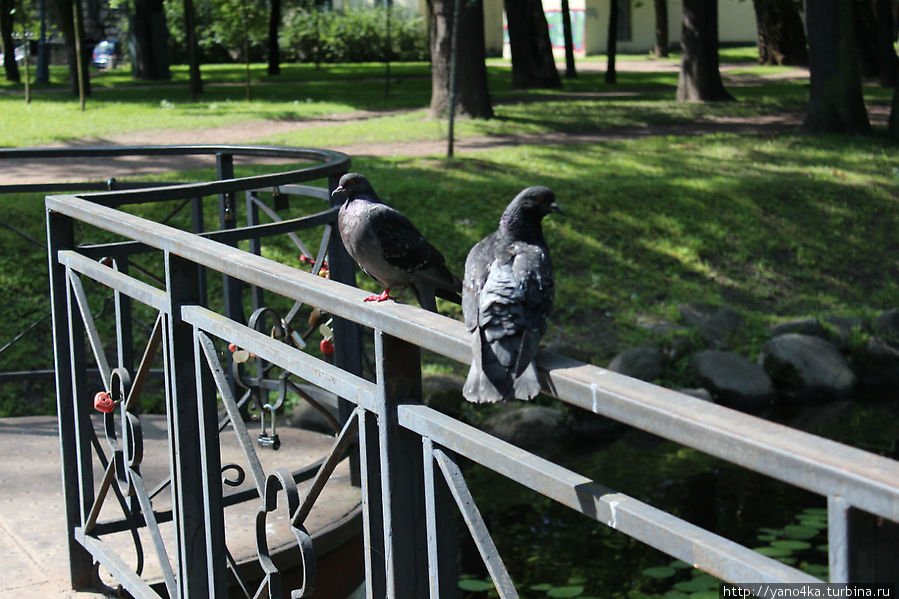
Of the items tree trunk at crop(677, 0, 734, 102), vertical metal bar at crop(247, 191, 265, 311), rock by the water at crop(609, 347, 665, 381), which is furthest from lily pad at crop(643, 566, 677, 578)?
tree trunk at crop(677, 0, 734, 102)

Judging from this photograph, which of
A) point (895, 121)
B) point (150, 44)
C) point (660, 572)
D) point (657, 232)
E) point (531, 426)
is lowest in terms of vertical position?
point (660, 572)

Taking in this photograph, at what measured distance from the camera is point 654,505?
871cm

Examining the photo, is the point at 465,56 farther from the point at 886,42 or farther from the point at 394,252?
the point at 394,252

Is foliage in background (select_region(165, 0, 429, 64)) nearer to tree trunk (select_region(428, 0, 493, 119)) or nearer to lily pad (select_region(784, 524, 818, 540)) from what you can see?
tree trunk (select_region(428, 0, 493, 119))

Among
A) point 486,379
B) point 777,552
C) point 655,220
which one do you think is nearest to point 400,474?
point 486,379

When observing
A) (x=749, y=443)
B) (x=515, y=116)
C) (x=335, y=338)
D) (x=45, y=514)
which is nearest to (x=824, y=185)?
(x=515, y=116)

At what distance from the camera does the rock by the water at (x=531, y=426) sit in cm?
968

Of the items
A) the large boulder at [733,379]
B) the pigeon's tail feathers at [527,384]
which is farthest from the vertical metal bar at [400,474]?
the large boulder at [733,379]

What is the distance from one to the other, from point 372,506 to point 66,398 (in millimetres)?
1737

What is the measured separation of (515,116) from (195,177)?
734 cm

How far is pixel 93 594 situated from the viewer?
3.66 m

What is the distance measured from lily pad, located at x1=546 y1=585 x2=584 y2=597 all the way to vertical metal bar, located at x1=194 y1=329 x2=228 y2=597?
4.24 meters

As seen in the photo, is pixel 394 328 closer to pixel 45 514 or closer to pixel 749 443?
pixel 749 443

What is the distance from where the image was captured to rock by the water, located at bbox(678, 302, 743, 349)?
11.4 metres
